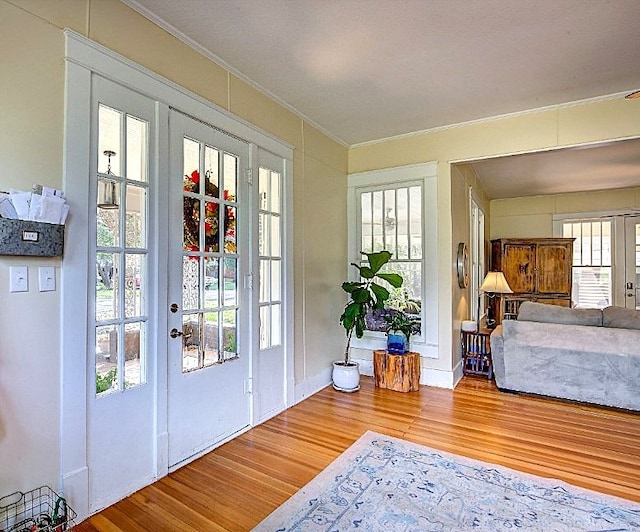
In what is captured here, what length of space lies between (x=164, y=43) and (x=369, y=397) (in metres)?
3.30

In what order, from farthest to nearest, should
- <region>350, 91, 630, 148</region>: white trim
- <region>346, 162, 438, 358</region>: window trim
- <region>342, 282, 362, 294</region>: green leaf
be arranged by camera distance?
<region>346, 162, 438, 358</region>: window trim < <region>342, 282, 362, 294</region>: green leaf < <region>350, 91, 630, 148</region>: white trim

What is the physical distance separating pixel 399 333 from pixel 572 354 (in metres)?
1.58

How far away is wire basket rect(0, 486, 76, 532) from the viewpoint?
1.65 meters

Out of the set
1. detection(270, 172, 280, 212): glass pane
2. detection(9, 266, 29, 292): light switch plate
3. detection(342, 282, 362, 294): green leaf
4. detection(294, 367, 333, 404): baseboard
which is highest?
detection(270, 172, 280, 212): glass pane

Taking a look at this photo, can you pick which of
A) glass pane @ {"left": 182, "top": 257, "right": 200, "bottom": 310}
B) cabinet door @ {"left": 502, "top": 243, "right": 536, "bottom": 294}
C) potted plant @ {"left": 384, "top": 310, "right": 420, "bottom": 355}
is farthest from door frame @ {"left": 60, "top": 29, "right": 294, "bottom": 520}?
cabinet door @ {"left": 502, "top": 243, "right": 536, "bottom": 294}

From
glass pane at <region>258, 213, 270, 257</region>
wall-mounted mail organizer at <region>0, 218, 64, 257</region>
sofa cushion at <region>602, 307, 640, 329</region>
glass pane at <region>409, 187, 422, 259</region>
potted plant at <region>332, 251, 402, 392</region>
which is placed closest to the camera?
wall-mounted mail organizer at <region>0, 218, 64, 257</region>

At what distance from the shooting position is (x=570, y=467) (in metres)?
2.41

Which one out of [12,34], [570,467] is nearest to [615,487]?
[570,467]

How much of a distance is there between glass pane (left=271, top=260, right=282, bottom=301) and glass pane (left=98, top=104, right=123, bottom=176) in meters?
1.53

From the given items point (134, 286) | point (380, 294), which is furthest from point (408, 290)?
point (134, 286)

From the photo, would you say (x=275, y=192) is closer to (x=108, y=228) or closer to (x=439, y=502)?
(x=108, y=228)

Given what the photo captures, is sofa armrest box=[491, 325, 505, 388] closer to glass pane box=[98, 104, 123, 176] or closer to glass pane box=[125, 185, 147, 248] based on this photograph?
glass pane box=[125, 185, 147, 248]

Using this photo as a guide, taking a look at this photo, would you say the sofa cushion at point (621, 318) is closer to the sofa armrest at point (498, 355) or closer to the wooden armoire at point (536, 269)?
the sofa armrest at point (498, 355)

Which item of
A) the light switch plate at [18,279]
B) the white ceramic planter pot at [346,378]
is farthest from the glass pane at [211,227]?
the white ceramic planter pot at [346,378]
